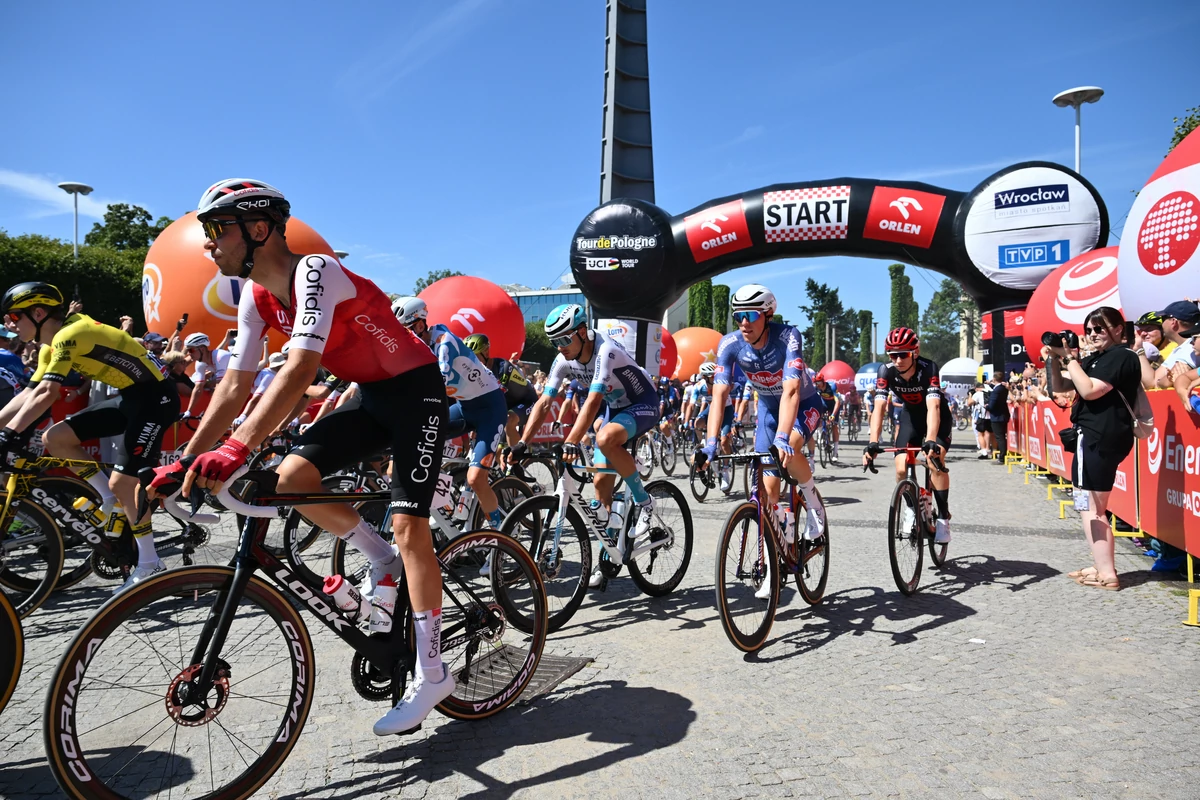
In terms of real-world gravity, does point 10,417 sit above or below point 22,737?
above

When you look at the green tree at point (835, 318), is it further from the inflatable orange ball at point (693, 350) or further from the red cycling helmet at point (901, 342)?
the red cycling helmet at point (901, 342)

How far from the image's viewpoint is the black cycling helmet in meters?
2.73

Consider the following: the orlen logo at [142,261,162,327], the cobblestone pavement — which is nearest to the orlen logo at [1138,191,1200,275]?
the cobblestone pavement

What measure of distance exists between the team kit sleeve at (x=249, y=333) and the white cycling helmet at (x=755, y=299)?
3.29 metres

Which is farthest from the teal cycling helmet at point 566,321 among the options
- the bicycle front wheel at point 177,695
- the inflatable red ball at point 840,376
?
the inflatable red ball at point 840,376

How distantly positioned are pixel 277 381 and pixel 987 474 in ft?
46.3

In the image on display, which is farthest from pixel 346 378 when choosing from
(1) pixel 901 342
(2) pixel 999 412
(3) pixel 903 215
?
(3) pixel 903 215

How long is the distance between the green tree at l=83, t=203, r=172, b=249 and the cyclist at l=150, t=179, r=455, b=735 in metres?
59.0

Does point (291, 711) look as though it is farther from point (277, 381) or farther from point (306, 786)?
point (277, 381)

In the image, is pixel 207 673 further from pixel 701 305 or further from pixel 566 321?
pixel 701 305

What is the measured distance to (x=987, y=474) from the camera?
13945 mm

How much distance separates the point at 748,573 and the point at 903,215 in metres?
14.7

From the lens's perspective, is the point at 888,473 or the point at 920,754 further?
the point at 888,473

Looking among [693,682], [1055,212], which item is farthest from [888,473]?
[693,682]
